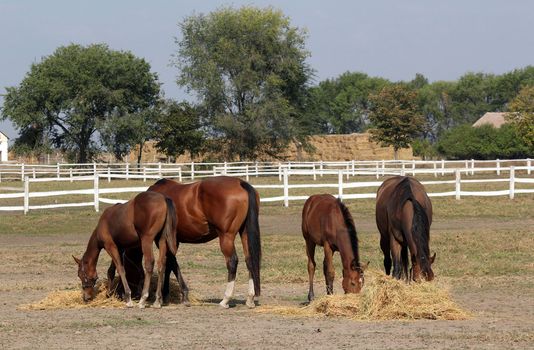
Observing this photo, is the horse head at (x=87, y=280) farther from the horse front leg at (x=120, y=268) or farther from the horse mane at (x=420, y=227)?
the horse mane at (x=420, y=227)

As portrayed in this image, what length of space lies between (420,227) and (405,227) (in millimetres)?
314

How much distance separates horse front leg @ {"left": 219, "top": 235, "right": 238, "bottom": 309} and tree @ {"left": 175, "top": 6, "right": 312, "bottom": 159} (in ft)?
191

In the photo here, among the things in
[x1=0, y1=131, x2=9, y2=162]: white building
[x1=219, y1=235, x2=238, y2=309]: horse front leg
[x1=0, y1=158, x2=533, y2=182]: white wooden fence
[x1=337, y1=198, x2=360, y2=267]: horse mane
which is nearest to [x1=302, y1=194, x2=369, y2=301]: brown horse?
[x1=337, y1=198, x2=360, y2=267]: horse mane

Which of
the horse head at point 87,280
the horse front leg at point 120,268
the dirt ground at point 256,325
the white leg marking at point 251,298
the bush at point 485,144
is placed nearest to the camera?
the dirt ground at point 256,325

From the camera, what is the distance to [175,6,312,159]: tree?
72562 millimetres

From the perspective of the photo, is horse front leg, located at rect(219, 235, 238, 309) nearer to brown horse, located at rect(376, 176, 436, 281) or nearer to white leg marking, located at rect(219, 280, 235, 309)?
white leg marking, located at rect(219, 280, 235, 309)

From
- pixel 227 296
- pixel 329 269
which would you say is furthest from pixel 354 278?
pixel 227 296

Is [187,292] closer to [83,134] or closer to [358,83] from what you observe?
[83,134]

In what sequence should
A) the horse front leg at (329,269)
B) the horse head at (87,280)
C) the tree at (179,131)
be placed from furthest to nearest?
the tree at (179,131)
the horse head at (87,280)
the horse front leg at (329,269)

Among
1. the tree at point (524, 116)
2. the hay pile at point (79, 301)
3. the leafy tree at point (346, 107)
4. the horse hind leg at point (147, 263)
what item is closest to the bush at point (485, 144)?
the tree at point (524, 116)

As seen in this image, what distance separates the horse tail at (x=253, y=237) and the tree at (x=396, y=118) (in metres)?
68.1

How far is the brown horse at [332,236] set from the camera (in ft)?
41.5

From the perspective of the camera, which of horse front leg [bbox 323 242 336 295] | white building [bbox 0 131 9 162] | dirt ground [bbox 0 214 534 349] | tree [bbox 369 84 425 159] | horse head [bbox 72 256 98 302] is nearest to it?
dirt ground [bbox 0 214 534 349]

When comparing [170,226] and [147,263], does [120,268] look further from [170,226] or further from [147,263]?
[170,226]
